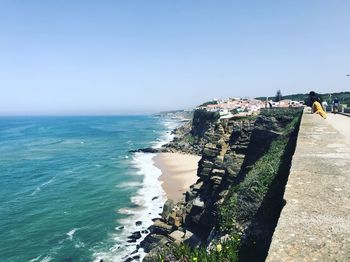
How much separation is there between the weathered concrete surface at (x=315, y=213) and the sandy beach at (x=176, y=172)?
37120mm

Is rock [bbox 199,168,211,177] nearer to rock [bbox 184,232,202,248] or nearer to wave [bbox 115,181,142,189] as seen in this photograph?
rock [bbox 184,232,202,248]

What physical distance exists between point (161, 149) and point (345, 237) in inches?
3257

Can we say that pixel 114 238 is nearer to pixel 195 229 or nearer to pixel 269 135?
pixel 195 229

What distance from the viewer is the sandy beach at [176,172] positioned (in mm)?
49606

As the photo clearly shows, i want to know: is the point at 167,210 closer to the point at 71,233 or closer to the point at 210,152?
the point at 210,152

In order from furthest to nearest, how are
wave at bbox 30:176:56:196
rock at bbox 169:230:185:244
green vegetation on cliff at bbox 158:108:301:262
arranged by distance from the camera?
wave at bbox 30:176:56:196 → rock at bbox 169:230:185:244 → green vegetation on cliff at bbox 158:108:301:262

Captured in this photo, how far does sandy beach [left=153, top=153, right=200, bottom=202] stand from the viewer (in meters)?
49.6

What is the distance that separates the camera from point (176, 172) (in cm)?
6119

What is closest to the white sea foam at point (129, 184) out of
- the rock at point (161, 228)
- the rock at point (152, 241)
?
the rock at point (161, 228)

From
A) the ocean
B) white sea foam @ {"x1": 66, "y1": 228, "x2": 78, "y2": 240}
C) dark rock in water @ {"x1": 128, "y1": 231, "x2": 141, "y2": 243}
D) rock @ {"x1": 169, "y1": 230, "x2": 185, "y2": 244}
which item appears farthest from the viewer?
white sea foam @ {"x1": 66, "y1": 228, "x2": 78, "y2": 240}

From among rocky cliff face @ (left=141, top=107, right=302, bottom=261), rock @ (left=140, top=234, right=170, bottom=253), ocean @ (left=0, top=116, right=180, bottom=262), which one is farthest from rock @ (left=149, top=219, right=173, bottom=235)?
ocean @ (left=0, top=116, right=180, bottom=262)

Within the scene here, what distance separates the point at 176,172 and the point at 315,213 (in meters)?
56.4

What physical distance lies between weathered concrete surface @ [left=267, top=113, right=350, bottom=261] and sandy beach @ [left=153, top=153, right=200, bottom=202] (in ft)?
122

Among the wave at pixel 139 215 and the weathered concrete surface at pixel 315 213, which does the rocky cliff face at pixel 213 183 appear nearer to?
the wave at pixel 139 215
